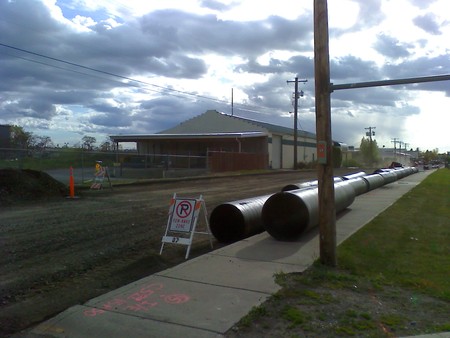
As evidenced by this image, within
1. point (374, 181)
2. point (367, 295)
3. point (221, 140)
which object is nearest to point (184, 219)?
point (367, 295)

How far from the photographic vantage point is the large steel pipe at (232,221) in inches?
405

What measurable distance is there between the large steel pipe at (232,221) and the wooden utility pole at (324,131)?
300 centimetres

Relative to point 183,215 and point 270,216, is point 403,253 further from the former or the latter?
point 183,215

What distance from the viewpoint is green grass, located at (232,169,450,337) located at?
4.90 m

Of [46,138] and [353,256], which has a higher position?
[46,138]

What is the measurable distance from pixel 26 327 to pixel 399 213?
12.2 metres

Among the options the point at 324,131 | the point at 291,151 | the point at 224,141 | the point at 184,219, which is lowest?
the point at 184,219

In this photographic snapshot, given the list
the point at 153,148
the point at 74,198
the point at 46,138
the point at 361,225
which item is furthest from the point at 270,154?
the point at 361,225

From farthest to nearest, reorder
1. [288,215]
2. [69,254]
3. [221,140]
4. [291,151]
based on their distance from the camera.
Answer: [291,151] < [221,140] < [288,215] < [69,254]

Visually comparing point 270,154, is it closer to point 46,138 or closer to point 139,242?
point 46,138

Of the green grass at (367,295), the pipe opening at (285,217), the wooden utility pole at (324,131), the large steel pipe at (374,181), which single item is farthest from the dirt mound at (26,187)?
the large steel pipe at (374,181)

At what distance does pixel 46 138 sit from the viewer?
1502 inches

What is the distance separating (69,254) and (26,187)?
10.9 m

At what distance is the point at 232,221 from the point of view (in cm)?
1045
